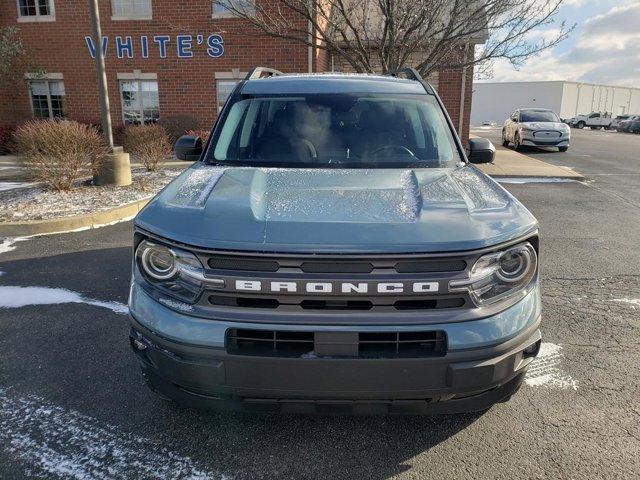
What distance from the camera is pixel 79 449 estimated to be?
2.54 metres

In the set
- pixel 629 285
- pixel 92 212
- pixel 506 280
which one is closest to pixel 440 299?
pixel 506 280

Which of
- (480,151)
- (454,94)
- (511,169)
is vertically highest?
(454,94)

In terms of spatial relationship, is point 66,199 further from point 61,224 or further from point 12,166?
point 12,166

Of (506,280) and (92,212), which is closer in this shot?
(506,280)

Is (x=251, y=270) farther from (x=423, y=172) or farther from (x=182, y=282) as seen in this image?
(x=423, y=172)

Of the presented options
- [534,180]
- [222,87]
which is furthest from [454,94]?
[222,87]

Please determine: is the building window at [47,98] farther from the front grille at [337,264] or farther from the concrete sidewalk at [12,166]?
the front grille at [337,264]

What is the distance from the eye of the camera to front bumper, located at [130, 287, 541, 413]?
2.05 metres

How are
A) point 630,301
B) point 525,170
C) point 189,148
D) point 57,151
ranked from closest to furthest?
point 189,148 → point 630,301 → point 57,151 → point 525,170

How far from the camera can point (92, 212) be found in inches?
292

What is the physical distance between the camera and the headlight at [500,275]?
2152mm

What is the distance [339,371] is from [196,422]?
1141mm

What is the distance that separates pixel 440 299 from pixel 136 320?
4.54 ft

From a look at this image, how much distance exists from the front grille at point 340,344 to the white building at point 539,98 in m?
67.1
